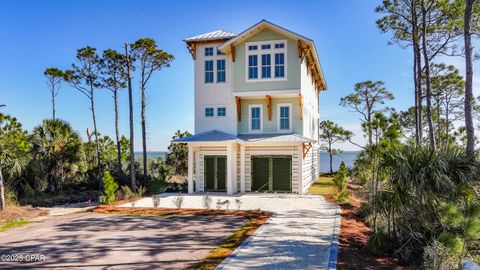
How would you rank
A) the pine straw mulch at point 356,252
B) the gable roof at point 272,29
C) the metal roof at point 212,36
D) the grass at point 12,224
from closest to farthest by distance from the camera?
the pine straw mulch at point 356,252 < the grass at point 12,224 < the gable roof at point 272,29 < the metal roof at point 212,36

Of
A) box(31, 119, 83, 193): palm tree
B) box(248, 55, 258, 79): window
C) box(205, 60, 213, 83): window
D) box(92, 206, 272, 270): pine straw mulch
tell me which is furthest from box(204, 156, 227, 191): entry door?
box(31, 119, 83, 193): palm tree

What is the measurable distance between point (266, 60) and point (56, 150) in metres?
13.5

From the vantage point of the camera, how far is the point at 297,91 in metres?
17.8

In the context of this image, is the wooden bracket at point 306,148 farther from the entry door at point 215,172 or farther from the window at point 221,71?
the window at point 221,71

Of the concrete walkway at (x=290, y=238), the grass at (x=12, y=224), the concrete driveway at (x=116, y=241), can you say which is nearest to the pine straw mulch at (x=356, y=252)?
the concrete walkway at (x=290, y=238)

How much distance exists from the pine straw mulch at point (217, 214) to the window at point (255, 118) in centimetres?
737

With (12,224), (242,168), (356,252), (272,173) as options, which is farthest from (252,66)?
(12,224)

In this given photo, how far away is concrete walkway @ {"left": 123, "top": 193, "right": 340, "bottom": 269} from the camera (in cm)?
671

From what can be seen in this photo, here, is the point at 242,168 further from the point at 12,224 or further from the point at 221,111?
the point at 12,224

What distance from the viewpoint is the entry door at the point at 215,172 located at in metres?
18.9

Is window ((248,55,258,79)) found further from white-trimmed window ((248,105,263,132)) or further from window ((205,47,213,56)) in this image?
window ((205,47,213,56))

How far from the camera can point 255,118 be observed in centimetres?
1925

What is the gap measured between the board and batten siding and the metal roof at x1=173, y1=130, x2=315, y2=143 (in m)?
2.70

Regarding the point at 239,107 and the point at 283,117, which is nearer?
the point at 283,117
